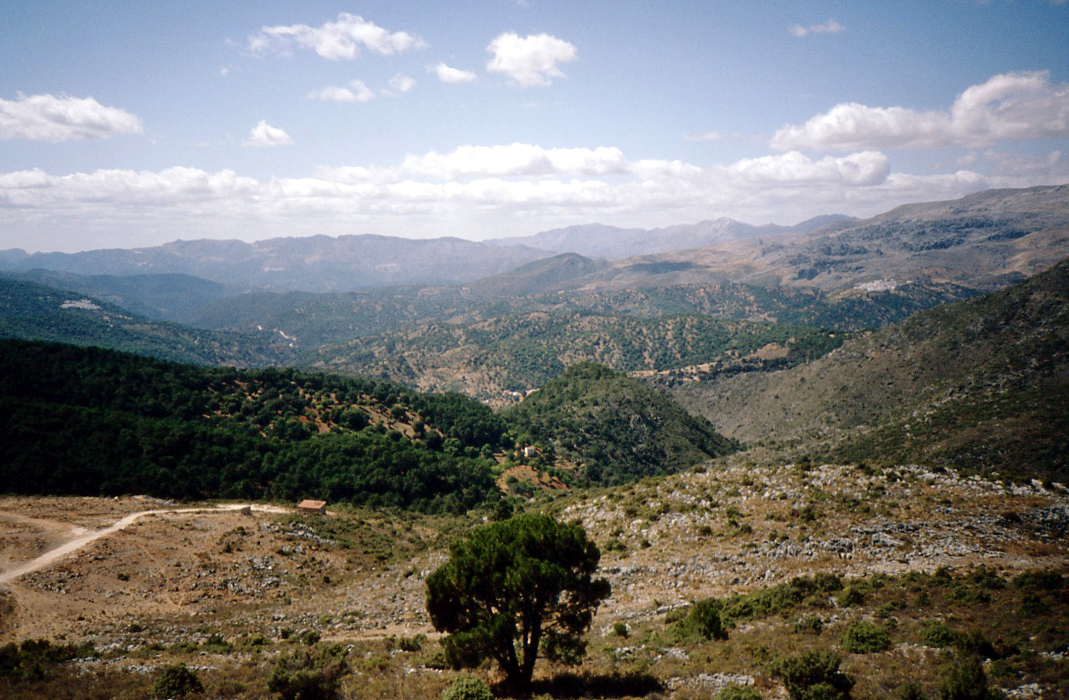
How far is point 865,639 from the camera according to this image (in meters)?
19.7

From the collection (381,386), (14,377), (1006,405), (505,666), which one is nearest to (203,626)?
(505,666)

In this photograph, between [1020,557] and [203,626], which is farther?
[203,626]

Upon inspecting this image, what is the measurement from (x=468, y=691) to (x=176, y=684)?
1093 centimetres

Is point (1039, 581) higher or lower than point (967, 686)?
lower

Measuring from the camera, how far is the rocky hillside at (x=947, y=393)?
65.7m

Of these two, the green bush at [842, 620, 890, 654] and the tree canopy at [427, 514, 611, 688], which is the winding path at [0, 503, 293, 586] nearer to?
the tree canopy at [427, 514, 611, 688]

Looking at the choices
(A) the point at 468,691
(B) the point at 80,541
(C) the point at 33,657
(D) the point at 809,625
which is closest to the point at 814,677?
(D) the point at 809,625

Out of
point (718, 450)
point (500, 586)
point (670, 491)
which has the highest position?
point (500, 586)

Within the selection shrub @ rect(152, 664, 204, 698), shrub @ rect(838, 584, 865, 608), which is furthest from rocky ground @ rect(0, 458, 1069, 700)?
shrub @ rect(152, 664, 204, 698)

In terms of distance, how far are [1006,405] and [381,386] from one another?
114 metres

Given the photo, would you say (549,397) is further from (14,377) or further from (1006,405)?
(14,377)

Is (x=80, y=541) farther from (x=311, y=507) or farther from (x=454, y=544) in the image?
(x=454, y=544)

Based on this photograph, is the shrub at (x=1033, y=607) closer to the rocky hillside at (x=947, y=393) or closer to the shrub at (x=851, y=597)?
the shrub at (x=851, y=597)

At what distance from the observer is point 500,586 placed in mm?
17906
